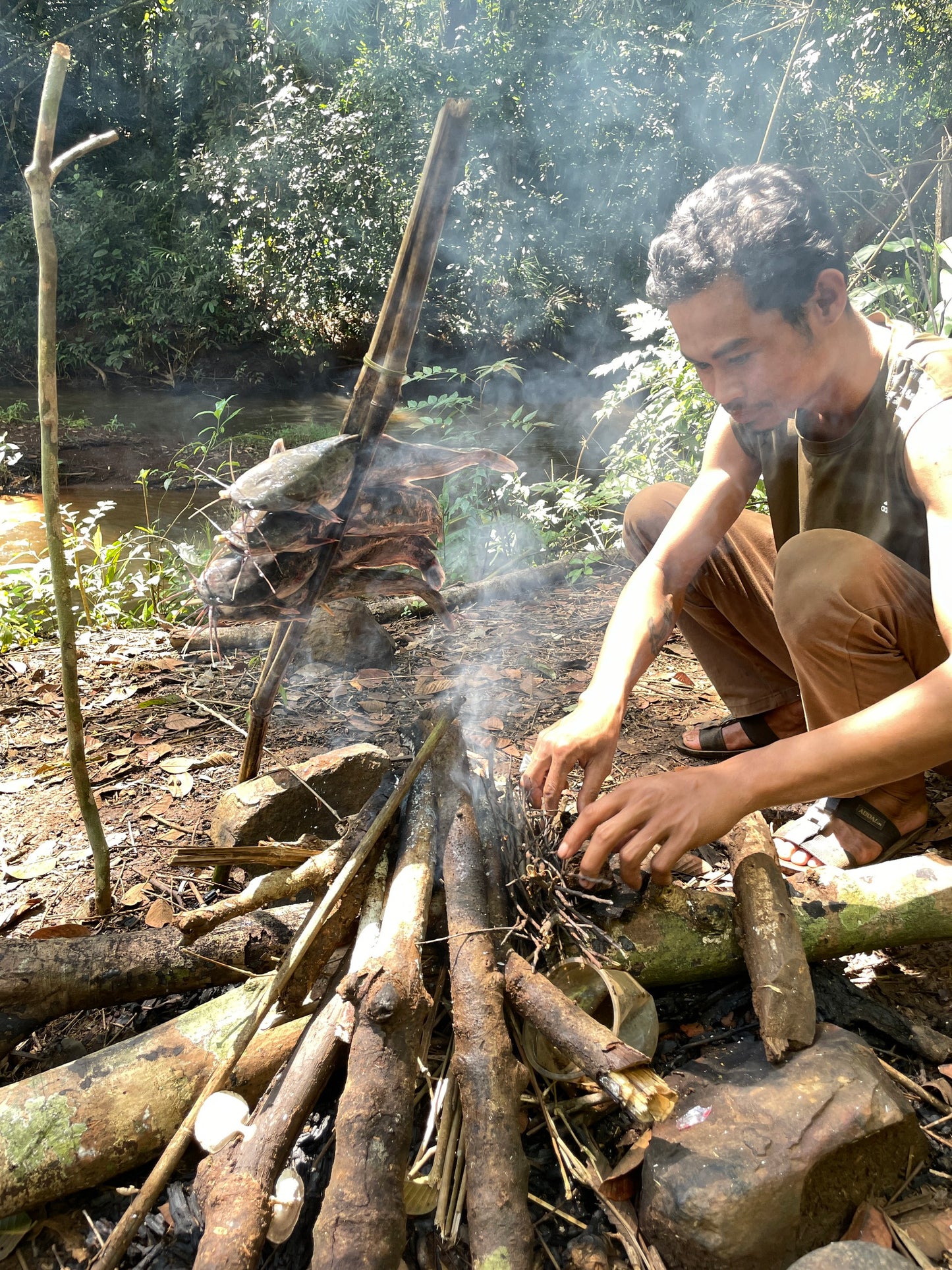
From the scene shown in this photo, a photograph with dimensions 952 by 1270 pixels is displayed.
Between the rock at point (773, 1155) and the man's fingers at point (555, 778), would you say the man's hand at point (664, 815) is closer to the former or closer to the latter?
the man's fingers at point (555, 778)

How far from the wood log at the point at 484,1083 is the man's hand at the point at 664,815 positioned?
271 mm

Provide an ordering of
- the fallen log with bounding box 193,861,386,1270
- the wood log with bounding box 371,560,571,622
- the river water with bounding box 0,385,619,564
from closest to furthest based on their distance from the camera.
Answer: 1. the fallen log with bounding box 193,861,386,1270
2. the wood log with bounding box 371,560,571,622
3. the river water with bounding box 0,385,619,564

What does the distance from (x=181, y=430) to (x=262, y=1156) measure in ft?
34.8

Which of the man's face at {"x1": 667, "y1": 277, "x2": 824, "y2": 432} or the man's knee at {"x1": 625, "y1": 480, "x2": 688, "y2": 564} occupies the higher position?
the man's face at {"x1": 667, "y1": 277, "x2": 824, "y2": 432}

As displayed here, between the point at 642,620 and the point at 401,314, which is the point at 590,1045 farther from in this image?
the point at 401,314

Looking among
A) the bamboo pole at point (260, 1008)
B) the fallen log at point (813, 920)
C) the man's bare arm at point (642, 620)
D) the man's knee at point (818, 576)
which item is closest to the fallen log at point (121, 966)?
the bamboo pole at point (260, 1008)

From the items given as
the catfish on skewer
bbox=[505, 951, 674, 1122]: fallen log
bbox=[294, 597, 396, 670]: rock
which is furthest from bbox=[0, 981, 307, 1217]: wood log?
bbox=[294, 597, 396, 670]: rock

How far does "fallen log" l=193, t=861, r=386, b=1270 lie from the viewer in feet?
3.75

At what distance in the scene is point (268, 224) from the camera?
1128cm

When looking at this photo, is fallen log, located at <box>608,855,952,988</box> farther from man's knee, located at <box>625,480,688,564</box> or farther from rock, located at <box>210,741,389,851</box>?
man's knee, located at <box>625,480,688,564</box>

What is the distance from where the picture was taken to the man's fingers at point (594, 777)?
6.15ft

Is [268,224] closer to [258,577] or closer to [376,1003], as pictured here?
[258,577]

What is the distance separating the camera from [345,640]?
3820 mm

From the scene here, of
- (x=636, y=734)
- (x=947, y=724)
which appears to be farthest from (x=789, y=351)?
(x=636, y=734)
